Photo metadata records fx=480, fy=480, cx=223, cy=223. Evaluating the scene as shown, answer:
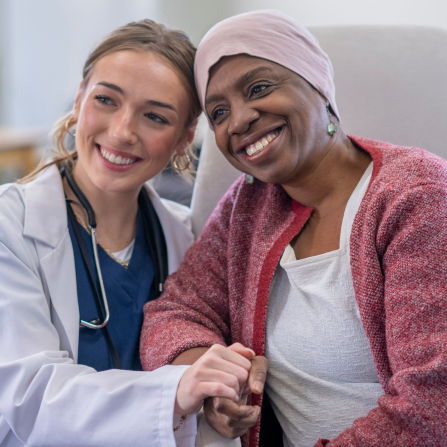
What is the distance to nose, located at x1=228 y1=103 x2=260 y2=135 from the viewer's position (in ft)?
3.22

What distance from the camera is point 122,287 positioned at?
1252 mm

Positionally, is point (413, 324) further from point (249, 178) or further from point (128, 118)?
point (128, 118)

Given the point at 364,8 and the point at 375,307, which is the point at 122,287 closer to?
the point at 375,307

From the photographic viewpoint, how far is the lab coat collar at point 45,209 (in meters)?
1.12

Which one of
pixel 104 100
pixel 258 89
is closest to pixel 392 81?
pixel 258 89

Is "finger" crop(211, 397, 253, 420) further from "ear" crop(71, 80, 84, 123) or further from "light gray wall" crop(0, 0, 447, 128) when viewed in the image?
"light gray wall" crop(0, 0, 447, 128)

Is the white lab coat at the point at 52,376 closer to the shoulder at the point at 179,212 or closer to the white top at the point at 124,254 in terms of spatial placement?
the white top at the point at 124,254

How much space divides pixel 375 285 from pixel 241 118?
0.42m

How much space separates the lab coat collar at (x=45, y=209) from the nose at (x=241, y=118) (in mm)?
489

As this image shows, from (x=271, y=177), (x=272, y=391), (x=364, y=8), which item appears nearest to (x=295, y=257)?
(x=271, y=177)

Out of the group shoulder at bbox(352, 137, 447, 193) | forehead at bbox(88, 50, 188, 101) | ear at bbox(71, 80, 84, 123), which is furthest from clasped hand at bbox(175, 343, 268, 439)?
ear at bbox(71, 80, 84, 123)

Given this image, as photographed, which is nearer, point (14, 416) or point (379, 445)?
point (379, 445)

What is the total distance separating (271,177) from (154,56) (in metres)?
0.46

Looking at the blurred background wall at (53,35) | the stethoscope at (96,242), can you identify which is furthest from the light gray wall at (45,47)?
the stethoscope at (96,242)
